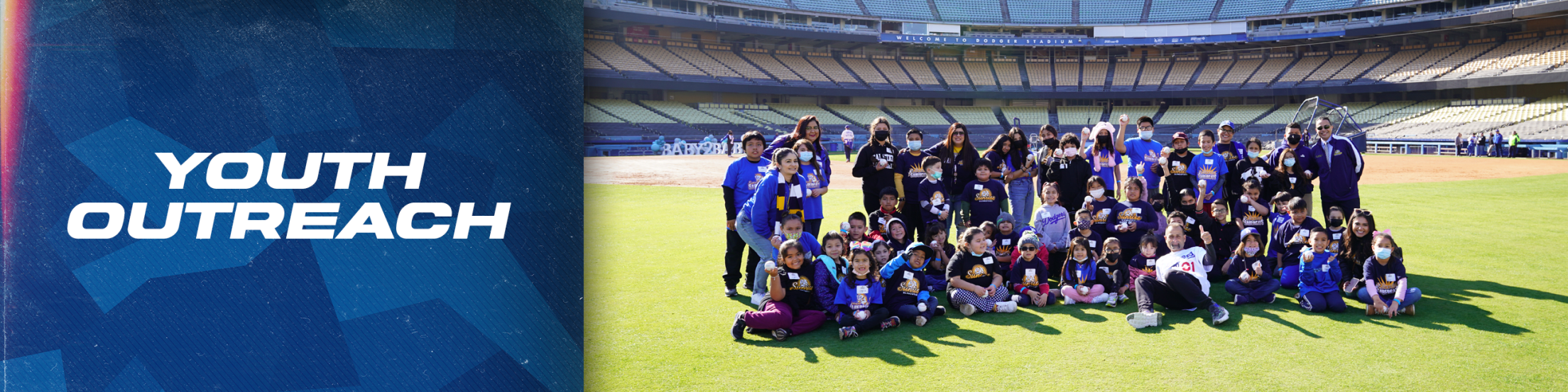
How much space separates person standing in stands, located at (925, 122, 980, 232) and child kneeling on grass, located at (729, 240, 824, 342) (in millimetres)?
2596

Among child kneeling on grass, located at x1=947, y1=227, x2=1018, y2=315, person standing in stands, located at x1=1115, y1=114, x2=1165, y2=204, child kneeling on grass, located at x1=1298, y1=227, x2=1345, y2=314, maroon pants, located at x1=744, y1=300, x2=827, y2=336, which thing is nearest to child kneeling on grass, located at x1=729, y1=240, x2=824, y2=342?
maroon pants, located at x1=744, y1=300, x2=827, y2=336

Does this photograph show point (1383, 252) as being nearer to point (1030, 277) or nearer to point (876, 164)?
point (1030, 277)

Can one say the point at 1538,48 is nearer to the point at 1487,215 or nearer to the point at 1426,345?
the point at 1487,215

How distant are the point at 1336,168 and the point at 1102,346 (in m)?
4.47

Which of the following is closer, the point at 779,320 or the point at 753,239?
the point at 779,320

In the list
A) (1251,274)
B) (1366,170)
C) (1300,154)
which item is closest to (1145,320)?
(1251,274)

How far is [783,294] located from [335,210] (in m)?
2.75

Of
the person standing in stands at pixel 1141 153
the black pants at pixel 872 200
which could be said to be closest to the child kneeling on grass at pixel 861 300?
the black pants at pixel 872 200

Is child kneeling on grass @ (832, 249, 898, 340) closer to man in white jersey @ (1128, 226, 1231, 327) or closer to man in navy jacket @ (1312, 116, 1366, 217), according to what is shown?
man in white jersey @ (1128, 226, 1231, 327)

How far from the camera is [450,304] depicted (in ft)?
13.2

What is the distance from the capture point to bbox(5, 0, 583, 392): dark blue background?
388cm

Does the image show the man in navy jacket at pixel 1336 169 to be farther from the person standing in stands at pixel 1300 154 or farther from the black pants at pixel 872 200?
the black pants at pixel 872 200

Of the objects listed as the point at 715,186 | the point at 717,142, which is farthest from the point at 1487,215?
the point at 717,142

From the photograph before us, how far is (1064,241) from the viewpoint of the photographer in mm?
7145
